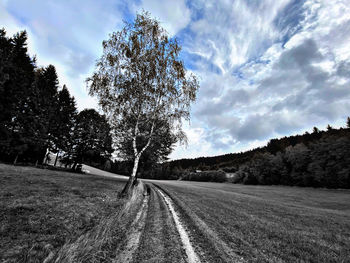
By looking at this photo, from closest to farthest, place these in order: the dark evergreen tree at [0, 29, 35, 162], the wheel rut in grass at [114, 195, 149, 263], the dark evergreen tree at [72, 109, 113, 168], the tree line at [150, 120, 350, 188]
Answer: the wheel rut in grass at [114, 195, 149, 263]
the dark evergreen tree at [0, 29, 35, 162]
the dark evergreen tree at [72, 109, 113, 168]
the tree line at [150, 120, 350, 188]

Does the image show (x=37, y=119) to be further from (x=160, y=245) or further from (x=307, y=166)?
(x=307, y=166)

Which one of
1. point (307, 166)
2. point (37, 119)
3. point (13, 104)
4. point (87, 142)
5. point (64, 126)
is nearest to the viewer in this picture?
point (13, 104)

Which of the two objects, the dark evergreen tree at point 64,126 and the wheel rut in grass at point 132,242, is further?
the dark evergreen tree at point 64,126

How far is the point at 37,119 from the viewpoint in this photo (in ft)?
88.2

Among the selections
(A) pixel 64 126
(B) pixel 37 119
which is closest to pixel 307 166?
(A) pixel 64 126

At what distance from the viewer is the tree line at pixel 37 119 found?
23.8 metres

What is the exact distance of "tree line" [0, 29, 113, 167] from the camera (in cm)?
2375

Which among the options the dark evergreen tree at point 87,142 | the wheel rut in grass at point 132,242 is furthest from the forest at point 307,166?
the wheel rut in grass at point 132,242

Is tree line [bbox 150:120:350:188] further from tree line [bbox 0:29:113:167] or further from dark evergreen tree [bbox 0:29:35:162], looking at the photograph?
dark evergreen tree [bbox 0:29:35:162]

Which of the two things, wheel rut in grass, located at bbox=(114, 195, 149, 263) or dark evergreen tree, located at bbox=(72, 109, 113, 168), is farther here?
dark evergreen tree, located at bbox=(72, 109, 113, 168)

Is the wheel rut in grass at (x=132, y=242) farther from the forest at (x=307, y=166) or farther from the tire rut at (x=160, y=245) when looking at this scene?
the forest at (x=307, y=166)

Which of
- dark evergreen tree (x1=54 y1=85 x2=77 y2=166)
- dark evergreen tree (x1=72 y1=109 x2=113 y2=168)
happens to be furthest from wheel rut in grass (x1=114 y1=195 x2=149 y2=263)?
dark evergreen tree (x1=54 y1=85 x2=77 y2=166)

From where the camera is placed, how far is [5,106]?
78.4 ft

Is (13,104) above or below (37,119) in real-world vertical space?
above
